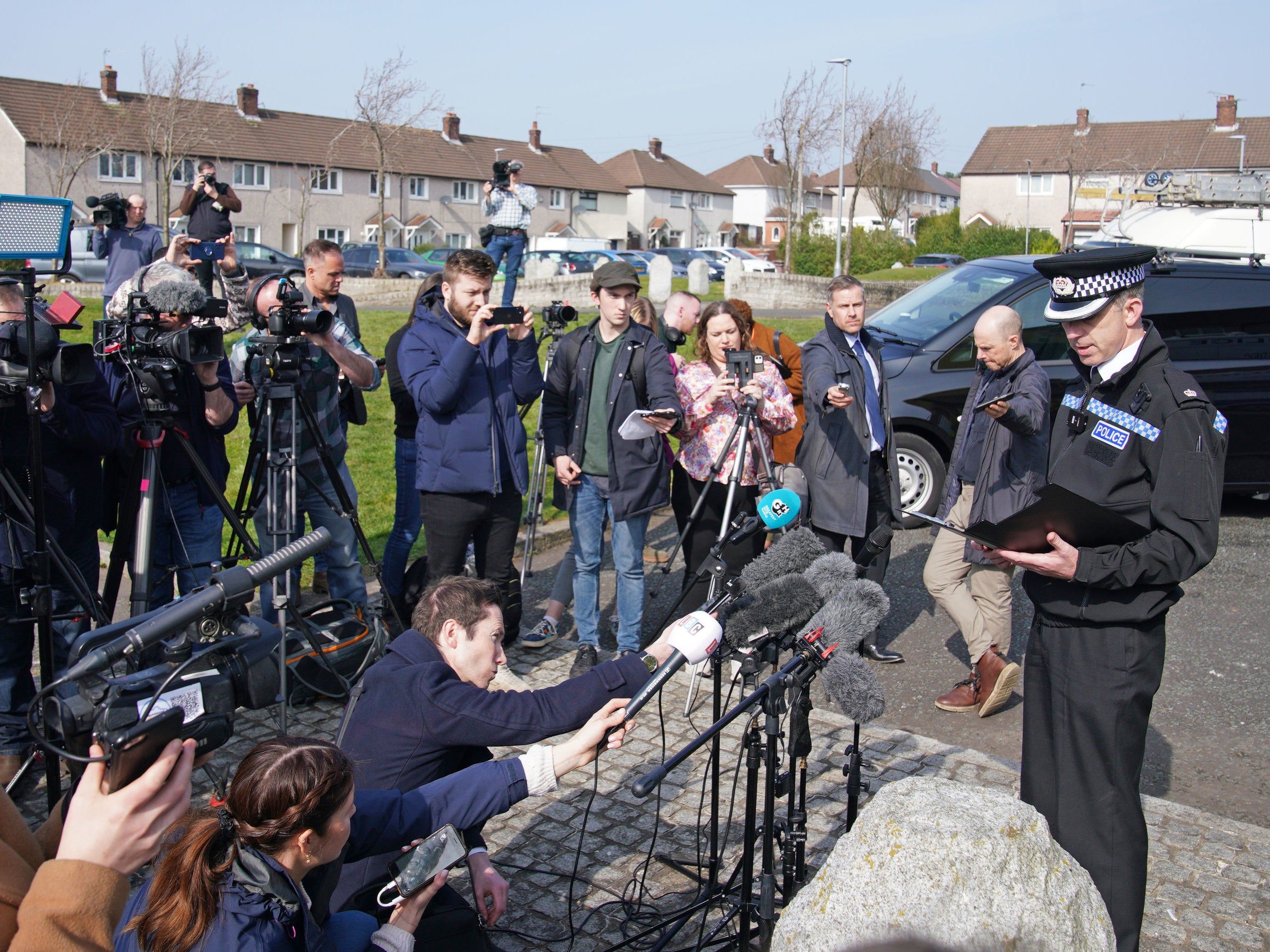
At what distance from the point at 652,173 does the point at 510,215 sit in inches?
2253

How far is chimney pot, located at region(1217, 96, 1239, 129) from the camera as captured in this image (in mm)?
52188

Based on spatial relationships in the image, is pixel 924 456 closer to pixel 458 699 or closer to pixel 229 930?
pixel 458 699

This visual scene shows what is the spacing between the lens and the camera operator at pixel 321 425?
5293mm

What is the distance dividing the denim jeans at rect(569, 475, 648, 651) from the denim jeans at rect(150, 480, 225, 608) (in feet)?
6.28

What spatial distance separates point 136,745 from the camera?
5.99 ft

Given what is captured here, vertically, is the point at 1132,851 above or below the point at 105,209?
below

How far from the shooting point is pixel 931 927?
2.32 metres

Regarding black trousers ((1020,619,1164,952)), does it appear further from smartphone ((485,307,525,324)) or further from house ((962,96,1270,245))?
house ((962,96,1270,245))

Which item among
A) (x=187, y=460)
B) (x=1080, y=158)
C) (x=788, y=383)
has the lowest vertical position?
(x=187, y=460)

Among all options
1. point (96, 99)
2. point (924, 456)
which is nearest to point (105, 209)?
point (924, 456)

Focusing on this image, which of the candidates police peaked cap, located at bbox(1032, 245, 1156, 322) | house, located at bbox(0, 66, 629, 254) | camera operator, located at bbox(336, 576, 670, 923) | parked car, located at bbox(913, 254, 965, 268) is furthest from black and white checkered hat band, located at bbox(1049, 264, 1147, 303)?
parked car, located at bbox(913, 254, 965, 268)

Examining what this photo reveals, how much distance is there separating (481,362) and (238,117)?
45.9 meters

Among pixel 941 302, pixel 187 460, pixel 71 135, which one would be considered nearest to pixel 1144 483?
pixel 187 460

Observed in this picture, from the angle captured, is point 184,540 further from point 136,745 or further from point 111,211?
point 111,211
